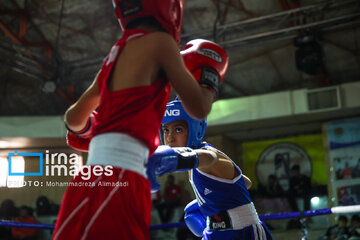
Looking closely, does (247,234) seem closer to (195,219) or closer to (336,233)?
(195,219)

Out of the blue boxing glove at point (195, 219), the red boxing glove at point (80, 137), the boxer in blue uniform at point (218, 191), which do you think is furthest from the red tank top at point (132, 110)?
the blue boxing glove at point (195, 219)

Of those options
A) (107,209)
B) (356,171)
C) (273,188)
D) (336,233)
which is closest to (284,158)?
(273,188)

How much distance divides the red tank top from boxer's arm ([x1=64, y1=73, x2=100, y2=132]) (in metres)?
0.08

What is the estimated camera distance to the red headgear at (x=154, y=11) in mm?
1224

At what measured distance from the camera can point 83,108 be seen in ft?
4.39

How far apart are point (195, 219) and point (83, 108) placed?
116 cm

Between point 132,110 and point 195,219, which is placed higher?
point 132,110

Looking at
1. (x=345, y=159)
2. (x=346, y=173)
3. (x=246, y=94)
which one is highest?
(x=246, y=94)

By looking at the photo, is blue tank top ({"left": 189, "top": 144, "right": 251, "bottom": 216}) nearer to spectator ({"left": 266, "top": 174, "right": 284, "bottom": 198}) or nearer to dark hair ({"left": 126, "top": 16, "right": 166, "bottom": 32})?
dark hair ({"left": 126, "top": 16, "right": 166, "bottom": 32})

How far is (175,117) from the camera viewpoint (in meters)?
2.14

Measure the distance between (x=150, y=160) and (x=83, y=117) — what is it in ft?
0.97

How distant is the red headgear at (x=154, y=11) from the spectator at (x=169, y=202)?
778 cm

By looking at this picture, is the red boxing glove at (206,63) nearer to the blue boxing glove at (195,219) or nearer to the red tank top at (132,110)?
the red tank top at (132,110)

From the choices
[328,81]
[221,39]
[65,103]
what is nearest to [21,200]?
[65,103]
